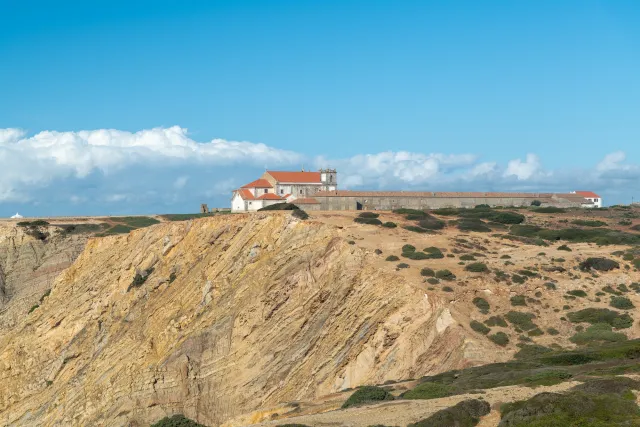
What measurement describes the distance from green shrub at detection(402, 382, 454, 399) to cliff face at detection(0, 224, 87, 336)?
2066 inches

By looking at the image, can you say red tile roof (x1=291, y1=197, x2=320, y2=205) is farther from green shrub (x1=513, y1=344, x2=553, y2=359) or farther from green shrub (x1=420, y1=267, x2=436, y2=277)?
green shrub (x1=513, y1=344, x2=553, y2=359)

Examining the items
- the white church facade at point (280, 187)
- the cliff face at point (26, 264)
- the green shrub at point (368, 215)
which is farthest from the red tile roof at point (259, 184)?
the green shrub at point (368, 215)

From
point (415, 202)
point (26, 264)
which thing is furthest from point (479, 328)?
point (26, 264)

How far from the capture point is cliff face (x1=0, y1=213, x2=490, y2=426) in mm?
38438

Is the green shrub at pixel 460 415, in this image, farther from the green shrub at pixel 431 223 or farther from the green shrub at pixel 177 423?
the green shrub at pixel 431 223

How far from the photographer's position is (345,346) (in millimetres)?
39531

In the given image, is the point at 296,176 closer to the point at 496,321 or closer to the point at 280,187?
the point at 280,187

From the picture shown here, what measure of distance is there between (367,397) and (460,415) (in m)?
6.53

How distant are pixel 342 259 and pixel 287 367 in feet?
26.1

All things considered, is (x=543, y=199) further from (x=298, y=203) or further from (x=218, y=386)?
(x=218, y=386)

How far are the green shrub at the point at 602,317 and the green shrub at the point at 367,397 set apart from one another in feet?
47.2

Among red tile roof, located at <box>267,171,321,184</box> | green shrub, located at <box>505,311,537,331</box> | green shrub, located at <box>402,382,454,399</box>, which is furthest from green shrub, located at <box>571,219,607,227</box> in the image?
green shrub, located at <box>402,382,454,399</box>

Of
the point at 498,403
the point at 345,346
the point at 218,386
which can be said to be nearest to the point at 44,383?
the point at 218,386

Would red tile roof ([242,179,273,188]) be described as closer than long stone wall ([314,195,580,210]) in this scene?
No
